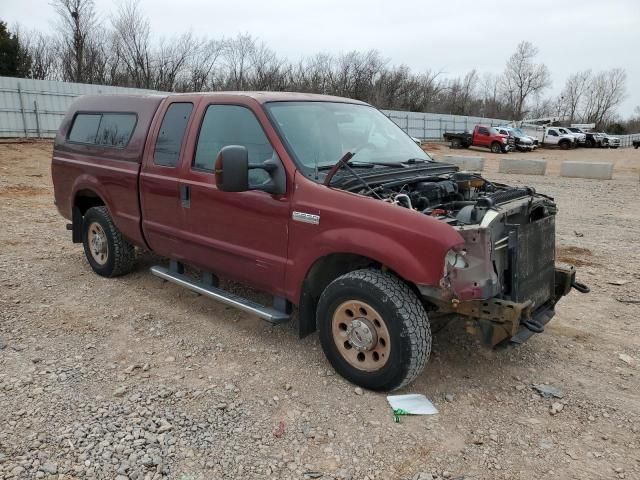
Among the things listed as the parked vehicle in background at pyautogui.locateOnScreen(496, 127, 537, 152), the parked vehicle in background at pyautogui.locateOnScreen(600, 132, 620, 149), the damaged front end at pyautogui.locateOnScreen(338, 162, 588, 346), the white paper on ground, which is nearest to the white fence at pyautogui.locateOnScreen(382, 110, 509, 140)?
the parked vehicle in background at pyautogui.locateOnScreen(496, 127, 537, 152)

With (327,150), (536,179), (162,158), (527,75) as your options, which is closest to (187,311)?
(162,158)

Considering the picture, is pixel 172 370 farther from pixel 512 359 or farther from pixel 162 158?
pixel 512 359

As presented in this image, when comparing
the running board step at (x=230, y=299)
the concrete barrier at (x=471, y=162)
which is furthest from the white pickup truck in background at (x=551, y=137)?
the running board step at (x=230, y=299)

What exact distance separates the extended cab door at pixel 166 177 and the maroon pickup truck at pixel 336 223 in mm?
15

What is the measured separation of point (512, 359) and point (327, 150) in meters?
2.11

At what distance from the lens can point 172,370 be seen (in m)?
3.80

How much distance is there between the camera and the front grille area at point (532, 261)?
338 centimetres

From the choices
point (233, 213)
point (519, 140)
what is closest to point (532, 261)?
point (233, 213)

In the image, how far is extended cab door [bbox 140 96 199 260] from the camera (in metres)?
4.50

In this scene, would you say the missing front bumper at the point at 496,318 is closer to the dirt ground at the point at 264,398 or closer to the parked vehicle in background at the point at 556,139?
the dirt ground at the point at 264,398

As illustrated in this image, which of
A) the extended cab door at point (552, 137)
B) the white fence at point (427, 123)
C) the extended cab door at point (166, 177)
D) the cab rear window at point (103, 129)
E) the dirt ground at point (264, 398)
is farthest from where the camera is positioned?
the extended cab door at point (552, 137)

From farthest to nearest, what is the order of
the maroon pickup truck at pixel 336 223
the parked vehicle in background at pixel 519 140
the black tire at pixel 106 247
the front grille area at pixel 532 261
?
the parked vehicle in background at pixel 519 140
the black tire at pixel 106 247
the front grille area at pixel 532 261
the maroon pickup truck at pixel 336 223

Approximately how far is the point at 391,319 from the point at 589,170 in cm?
1666

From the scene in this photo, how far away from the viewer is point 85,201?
5922 millimetres
